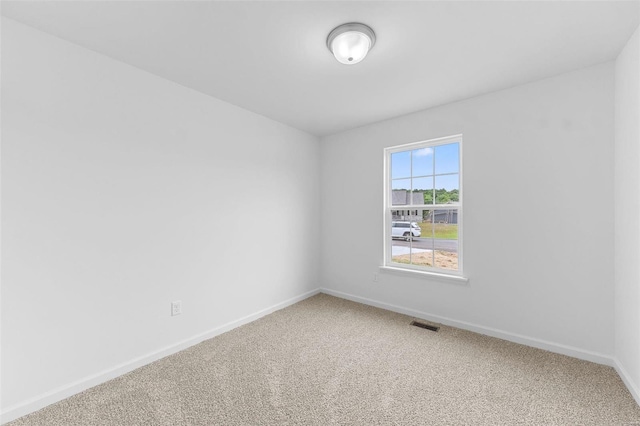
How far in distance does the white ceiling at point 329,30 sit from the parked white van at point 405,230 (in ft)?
4.95

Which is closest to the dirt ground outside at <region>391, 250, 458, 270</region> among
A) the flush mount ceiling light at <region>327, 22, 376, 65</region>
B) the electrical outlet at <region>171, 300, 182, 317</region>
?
the flush mount ceiling light at <region>327, 22, 376, 65</region>

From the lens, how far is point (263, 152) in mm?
3230

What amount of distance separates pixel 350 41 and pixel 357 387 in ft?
7.89

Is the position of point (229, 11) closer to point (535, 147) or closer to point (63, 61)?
point (63, 61)

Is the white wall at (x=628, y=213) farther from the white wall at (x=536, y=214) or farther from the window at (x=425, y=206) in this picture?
the window at (x=425, y=206)

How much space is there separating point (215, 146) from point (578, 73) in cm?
334

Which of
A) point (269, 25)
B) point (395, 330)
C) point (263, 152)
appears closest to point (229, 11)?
point (269, 25)

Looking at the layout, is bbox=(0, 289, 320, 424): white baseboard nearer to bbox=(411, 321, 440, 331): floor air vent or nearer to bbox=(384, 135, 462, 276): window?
bbox=(411, 321, 440, 331): floor air vent

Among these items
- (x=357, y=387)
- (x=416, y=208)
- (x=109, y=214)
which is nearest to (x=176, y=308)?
(x=109, y=214)

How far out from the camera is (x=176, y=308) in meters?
2.39

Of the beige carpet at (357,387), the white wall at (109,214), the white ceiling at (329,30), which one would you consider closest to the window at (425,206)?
the white ceiling at (329,30)

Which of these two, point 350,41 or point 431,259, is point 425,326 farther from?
point 350,41

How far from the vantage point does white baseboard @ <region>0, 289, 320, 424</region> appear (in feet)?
5.28

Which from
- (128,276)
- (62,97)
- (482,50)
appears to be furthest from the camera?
(128,276)
